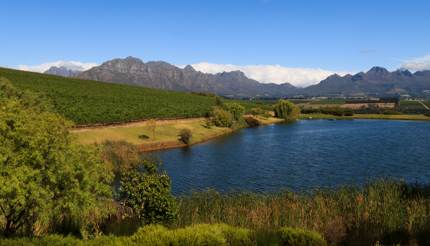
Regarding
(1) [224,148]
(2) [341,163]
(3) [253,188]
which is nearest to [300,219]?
(3) [253,188]

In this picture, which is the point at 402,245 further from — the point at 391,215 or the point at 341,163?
the point at 341,163

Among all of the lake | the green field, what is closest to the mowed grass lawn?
the green field

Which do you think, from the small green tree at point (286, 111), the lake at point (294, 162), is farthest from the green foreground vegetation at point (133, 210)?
the small green tree at point (286, 111)

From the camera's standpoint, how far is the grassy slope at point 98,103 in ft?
338

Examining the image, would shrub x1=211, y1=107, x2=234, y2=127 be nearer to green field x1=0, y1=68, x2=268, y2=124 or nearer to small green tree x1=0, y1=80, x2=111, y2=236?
green field x1=0, y1=68, x2=268, y2=124

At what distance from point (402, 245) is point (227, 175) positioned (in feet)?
142

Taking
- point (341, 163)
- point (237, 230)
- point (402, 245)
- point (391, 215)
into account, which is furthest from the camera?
point (341, 163)

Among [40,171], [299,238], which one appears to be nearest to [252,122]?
[40,171]

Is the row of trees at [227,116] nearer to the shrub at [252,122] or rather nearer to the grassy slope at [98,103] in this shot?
the shrub at [252,122]

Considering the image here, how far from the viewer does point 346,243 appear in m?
22.4

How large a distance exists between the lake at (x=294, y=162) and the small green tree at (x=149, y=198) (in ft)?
88.9

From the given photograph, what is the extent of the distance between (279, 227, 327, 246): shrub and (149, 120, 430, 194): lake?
34.7m

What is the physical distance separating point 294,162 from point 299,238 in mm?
56942

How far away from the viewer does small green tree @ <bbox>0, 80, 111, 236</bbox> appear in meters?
19.0
